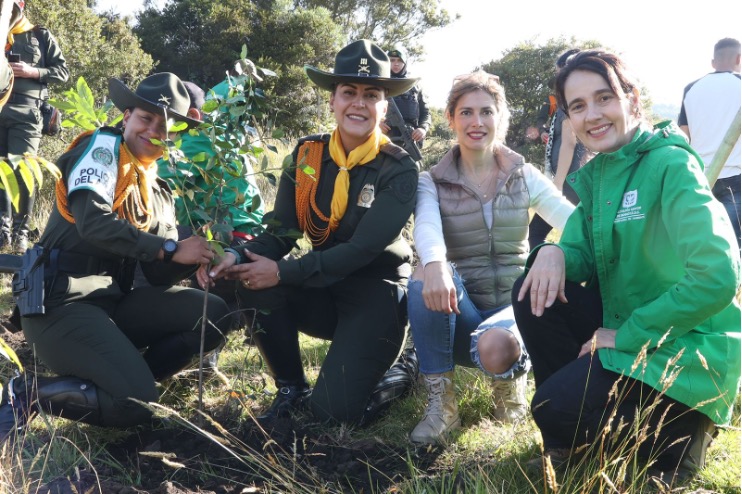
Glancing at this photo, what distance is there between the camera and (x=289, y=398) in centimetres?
365

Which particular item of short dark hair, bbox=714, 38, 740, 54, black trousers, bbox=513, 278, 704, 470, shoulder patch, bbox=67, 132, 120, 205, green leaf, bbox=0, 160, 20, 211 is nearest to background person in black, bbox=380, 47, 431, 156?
short dark hair, bbox=714, 38, 740, 54

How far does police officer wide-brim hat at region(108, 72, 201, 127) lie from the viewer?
3.45 meters

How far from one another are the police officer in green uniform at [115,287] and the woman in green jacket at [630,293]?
161 cm

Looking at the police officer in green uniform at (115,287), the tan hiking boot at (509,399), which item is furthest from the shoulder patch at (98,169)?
the tan hiking boot at (509,399)

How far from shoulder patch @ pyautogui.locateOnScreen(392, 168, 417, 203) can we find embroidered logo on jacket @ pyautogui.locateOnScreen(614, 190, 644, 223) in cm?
114

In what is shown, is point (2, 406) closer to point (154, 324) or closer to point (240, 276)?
point (154, 324)

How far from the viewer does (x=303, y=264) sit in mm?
3451

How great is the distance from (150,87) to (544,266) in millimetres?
2154

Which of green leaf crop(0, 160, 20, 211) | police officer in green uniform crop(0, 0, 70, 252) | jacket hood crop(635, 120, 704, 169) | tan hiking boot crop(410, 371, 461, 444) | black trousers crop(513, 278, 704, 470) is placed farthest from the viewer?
police officer in green uniform crop(0, 0, 70, 252)

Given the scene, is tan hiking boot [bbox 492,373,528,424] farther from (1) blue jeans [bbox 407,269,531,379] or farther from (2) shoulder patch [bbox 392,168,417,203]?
(2) shoulder patch [bbox 392,168,417,203]

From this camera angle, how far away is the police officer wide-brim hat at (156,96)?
3.45 metres

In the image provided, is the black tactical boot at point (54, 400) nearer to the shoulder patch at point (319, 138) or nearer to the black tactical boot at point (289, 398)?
the black tactical boot at point (289, 398)

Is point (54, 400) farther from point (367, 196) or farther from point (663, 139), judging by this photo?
point (663, 139)

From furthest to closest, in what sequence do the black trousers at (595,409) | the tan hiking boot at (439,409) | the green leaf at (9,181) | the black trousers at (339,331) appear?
the black trousers at (339,331) → the tan hiking boot at (439,409) → the black trousers at (595,409) → the green leaf at (9,181)
